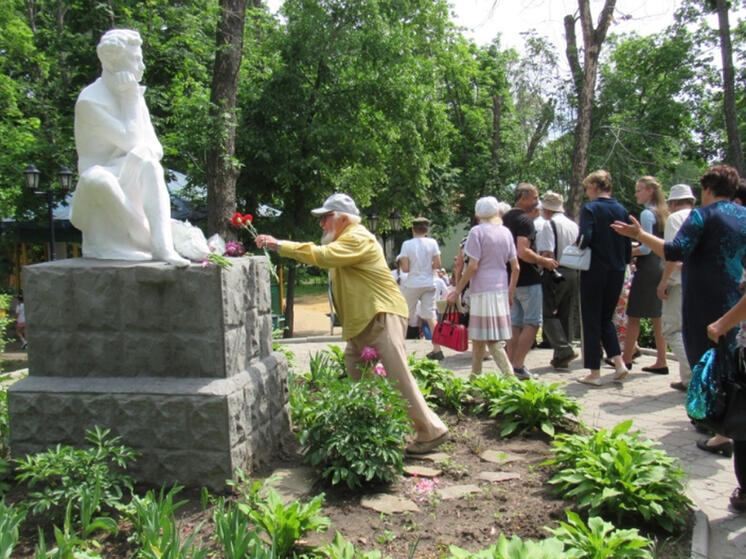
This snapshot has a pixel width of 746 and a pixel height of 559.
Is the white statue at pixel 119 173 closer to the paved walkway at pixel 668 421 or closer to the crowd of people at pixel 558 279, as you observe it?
the crowd of people at pixel 558 279

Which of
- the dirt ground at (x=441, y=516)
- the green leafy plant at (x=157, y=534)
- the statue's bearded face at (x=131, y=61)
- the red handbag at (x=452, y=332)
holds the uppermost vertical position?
the statue's bearded face at (x=131, y=61)

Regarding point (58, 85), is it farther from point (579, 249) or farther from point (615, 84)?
point (615, 84)

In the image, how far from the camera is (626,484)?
3.11m

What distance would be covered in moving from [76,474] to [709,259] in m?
4.00

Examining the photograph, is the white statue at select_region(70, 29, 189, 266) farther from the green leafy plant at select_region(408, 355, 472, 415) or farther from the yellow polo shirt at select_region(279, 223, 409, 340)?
the green leafy plant at select_region(408, 355, 472, 415)

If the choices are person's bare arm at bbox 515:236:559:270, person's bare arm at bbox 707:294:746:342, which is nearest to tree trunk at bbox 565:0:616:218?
person's bare arm at bbox 515:236:559:270

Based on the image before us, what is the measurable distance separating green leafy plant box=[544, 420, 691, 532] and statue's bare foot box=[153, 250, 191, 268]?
94.1 inches

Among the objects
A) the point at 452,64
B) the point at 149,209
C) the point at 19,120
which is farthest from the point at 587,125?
the point at 452,64

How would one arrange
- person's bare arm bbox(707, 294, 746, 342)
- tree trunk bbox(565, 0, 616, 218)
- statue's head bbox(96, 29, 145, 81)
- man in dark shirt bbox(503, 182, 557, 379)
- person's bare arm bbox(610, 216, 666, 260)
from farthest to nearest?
tree trunk bbox(565, 0, 616, 218) → man in dark shirt bbox(503, 182, 557, 379) → person's bare arm bbox(610, 216, 666, 260) → statue's head bbox(96, 29, 145, 81) → person's bare arm bbox(707, 294, 746, 342)

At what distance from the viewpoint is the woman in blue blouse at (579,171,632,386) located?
600cm

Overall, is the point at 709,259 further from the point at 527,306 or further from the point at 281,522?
the point at 281,522

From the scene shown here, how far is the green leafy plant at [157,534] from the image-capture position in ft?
8.31

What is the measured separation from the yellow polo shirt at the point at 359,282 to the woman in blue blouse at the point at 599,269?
104 inches

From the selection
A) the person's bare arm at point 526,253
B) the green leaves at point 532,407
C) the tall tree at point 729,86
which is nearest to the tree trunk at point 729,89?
the tall tree at point 729,86
